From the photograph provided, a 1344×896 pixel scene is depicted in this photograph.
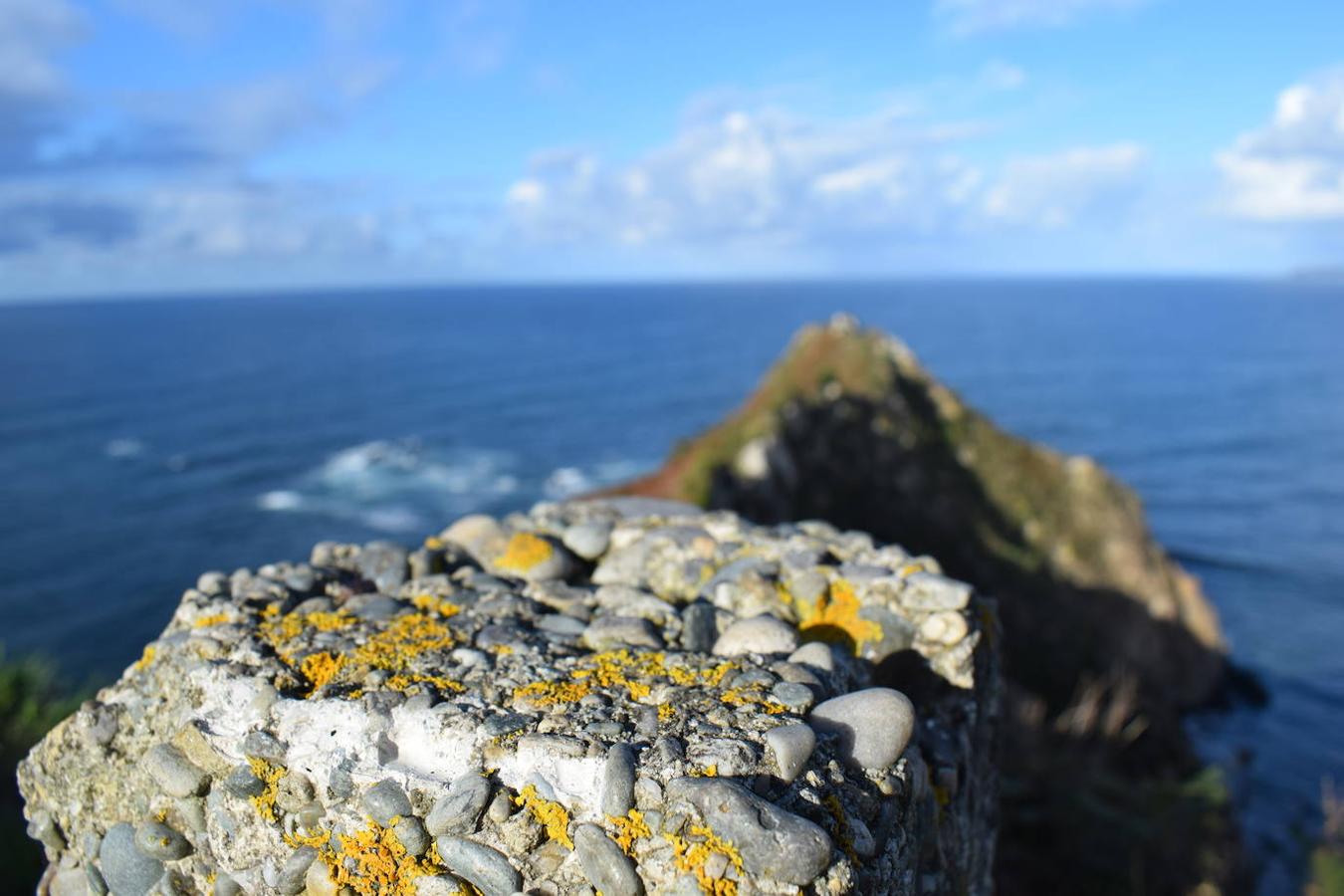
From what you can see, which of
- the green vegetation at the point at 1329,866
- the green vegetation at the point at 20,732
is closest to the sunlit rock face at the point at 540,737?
the green vegetation at the point at 20,732

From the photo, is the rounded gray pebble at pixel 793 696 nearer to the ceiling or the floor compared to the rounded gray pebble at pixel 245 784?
nearer to the ceiling

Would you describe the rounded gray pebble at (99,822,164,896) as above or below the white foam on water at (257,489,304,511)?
above

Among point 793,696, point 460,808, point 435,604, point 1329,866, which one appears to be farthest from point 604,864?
point 1329,866

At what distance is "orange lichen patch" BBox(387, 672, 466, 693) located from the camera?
12.7ft

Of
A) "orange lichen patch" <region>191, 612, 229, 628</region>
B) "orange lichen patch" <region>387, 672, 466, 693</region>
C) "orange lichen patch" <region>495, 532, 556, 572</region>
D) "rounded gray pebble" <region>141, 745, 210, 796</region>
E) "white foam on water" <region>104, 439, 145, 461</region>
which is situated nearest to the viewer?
"rounded gray pebble" <region>141, 745, 210, 796</region>

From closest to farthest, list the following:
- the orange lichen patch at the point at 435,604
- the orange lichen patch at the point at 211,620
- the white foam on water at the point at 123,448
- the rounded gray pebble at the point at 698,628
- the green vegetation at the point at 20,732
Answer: the orange lichen patch at the point at 211,620, the rounded gray pebble at the point at 698,628, the orange lichen patch at the point at 435,604, the green vegetation at the point at 20,732, the white foam on water at the point at 123,448

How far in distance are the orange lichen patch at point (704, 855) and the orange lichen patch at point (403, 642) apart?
1646 mm

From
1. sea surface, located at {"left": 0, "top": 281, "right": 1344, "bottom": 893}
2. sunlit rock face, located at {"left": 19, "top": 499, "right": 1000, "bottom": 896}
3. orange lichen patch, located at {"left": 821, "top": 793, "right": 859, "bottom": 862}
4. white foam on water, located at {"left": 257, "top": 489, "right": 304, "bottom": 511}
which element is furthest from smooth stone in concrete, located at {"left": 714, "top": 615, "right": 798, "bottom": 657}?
white foam on water, located at {"left": 257, "top": 489, "right": 304, "bottom": 511}

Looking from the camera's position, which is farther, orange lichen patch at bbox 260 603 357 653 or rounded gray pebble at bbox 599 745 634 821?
orange lichen patch at bbox 260 603 357 653

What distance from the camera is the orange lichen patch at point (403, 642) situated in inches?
162

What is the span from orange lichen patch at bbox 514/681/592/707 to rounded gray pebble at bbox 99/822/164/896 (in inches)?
65.5

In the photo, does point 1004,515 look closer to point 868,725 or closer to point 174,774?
point 868,725

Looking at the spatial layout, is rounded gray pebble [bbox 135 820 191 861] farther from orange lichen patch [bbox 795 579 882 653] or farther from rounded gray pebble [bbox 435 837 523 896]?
orange lichen patch [bbox 795 579 882 653]

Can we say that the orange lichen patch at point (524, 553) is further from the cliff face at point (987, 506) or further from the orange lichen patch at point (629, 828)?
the cliff face at point (987, 506)
